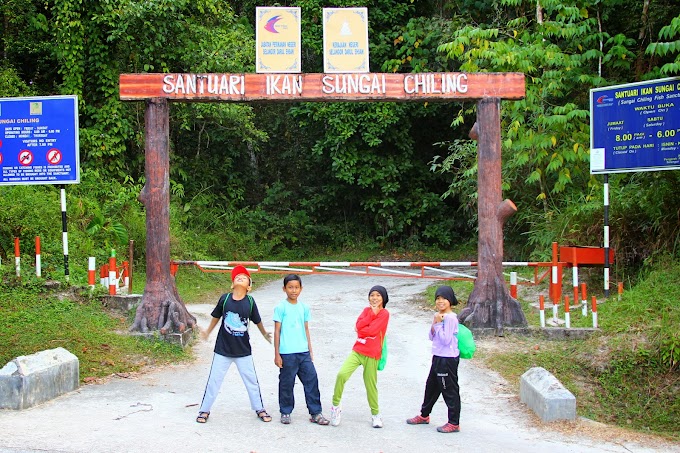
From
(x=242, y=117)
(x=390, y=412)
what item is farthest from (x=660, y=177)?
(x=242, y=117)

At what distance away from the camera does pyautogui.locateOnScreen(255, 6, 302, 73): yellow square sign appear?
370 inches

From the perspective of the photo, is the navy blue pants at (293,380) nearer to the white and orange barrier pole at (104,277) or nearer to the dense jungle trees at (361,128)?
the white and orange barrier pole at (104,277)

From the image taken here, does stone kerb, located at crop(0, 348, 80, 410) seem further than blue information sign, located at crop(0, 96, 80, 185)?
No

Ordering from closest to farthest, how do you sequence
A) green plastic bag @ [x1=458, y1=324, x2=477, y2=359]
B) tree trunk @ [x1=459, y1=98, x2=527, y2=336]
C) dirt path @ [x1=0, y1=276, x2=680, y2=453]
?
dirt path @ [x1=0, y1=276, x2=680, y2=453] → green plastic bag @ [x1=458, y1=324, x2=477, y2=359] → tree trunk @ [x1=459, y1=98, x2=527, y2=336]

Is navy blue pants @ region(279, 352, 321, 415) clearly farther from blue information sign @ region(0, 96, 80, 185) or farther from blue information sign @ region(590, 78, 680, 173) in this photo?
blue information sign @ region(590, 78, 680, 173)

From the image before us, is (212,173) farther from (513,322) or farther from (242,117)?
(513,322)

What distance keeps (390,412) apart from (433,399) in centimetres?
65

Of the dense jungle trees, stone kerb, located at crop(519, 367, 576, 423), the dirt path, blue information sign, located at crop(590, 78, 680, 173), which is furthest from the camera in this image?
the dense jungle trees

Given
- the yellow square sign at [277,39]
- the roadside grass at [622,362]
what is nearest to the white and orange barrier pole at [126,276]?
the yellow square sign at [277,39]

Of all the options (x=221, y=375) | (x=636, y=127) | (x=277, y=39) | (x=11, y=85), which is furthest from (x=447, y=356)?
(x=11, y=85)

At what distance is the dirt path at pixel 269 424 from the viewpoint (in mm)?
5859

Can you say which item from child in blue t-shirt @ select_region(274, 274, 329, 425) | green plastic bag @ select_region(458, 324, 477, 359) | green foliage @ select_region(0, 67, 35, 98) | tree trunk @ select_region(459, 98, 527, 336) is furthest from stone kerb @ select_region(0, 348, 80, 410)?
green foliage @ select_region(0, 67, 35, 98)

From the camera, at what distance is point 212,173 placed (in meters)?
22.0

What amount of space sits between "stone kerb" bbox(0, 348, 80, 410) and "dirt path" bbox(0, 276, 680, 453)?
0.37 ft
